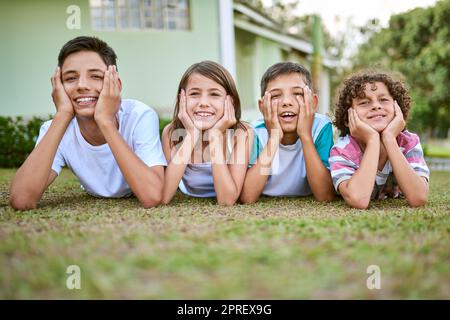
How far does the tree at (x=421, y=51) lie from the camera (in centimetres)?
2012

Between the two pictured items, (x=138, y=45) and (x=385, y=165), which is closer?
(x=385, y=165)

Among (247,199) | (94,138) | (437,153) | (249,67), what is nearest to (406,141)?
(247,199)

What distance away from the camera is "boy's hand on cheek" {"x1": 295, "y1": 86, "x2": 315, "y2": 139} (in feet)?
10.6

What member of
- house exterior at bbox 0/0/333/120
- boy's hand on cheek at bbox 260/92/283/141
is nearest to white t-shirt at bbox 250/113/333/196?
boy's hand on cheek at bbox 260/92/283/141

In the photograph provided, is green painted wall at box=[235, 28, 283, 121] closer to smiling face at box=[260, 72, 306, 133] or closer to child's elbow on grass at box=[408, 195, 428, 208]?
smiling face at box=[260, 72, 306, 133]

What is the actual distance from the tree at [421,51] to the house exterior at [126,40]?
10.5 m

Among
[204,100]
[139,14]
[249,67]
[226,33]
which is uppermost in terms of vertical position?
[139,14]

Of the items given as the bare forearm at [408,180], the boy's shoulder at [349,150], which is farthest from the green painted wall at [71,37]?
the bare forearm at [408,180]

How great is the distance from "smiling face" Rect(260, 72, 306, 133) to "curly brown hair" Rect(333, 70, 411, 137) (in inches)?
12.7

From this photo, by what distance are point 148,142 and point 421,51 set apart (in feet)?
71.4

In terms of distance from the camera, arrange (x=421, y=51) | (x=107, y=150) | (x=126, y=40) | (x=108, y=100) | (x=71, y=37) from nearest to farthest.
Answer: (x=108, y=100)
(x=107, y=150)
(x=71, y=37)
(x=126, y=40)
(x=421, y=51)

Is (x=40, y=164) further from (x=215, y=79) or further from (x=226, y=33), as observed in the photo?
(x=226, y=33)

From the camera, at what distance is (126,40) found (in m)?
10.2
